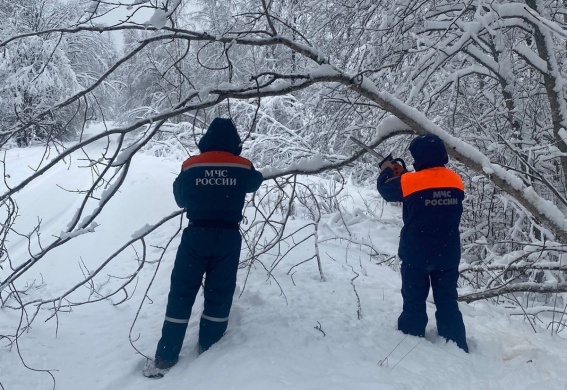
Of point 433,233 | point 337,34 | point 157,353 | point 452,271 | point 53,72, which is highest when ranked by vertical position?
point 53,72

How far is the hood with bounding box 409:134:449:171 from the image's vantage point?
3.06 m

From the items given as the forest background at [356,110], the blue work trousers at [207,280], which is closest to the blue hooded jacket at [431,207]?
the forest background at [356,110]

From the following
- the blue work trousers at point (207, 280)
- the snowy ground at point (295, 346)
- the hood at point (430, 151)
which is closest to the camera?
the snowy ground at point (295, 346)

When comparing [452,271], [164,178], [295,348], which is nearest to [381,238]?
[452,271]

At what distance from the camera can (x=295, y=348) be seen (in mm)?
2855

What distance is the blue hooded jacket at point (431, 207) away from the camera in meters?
3.07

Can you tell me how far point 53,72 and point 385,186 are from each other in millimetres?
17778

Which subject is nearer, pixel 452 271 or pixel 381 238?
pixel 452 271

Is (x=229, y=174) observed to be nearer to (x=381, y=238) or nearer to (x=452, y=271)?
(x=452, y=271)

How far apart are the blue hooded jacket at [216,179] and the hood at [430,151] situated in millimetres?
1156

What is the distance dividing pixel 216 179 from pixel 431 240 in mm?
1541

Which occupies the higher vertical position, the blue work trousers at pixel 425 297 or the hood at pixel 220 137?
the hood at pixel 220 137

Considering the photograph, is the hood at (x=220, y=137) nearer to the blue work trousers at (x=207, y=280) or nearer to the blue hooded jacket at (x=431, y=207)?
the blue work trousers at (x=207, y=280)

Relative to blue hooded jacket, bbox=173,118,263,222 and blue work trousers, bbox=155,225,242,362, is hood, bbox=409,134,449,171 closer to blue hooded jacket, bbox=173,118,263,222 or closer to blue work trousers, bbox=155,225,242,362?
blue hooded jacket, bbox=173,118,263,222
